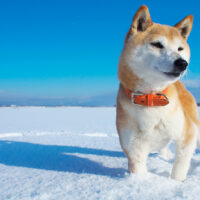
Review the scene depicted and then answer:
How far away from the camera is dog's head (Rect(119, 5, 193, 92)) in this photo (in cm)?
198

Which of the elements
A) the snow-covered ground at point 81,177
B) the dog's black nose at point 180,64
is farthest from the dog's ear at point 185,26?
the snow-covered ground at point 81,177

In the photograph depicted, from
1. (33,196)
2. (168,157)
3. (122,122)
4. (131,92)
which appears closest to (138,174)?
(122,122)

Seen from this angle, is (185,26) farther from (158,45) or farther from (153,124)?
(153,124)

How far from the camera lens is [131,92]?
212 centimetres

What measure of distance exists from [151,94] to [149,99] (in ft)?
0.20

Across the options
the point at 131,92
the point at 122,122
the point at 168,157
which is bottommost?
the point at 168,157

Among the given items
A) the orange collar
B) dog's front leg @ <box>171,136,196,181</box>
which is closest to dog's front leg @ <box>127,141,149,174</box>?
dog's front leg @ <box>171,136,196,181</box>

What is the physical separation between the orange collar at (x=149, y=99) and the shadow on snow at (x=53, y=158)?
0.80 m

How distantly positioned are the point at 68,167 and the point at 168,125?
1319 millimetres

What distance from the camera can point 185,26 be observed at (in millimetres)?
2465

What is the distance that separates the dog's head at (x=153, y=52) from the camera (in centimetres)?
198

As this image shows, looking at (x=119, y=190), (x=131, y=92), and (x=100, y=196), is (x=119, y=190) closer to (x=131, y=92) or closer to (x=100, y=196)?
(x=100, y=196)

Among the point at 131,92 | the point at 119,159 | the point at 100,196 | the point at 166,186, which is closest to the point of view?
the point at 100,196

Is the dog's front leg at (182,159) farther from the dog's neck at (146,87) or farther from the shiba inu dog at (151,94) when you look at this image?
the dog's neck at (146,87)
